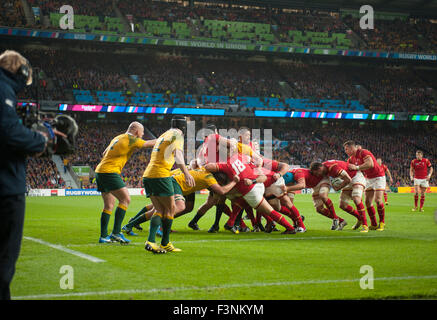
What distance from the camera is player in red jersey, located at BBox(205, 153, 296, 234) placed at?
38.2ft

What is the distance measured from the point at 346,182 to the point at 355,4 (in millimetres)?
47619

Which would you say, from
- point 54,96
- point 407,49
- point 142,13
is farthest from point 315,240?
point 407,49

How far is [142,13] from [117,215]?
43.4 metres

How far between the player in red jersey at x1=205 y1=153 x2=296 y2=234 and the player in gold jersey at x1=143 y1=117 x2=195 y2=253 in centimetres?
267

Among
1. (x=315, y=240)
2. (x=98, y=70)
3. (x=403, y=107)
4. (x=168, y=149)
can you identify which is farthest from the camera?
(x=403, y=107)

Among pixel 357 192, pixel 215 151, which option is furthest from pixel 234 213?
pixel 357 192

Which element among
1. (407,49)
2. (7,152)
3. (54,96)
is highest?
(407,49)

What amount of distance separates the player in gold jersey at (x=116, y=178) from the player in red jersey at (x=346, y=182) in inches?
188

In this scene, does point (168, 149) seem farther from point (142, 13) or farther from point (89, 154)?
point (142, 13)

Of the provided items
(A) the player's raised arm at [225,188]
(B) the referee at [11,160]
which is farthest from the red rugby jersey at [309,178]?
(B) the referee at [11,160]

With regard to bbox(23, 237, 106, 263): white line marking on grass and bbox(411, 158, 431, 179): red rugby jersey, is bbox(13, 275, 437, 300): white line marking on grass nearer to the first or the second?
bbox(23, 237, 106, 263): white line marking on grass

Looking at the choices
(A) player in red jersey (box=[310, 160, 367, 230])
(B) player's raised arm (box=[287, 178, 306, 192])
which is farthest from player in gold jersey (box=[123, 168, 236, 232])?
(A) player in red jersey (box=[310, 160, 367, 230])

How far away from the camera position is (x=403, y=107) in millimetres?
53031
